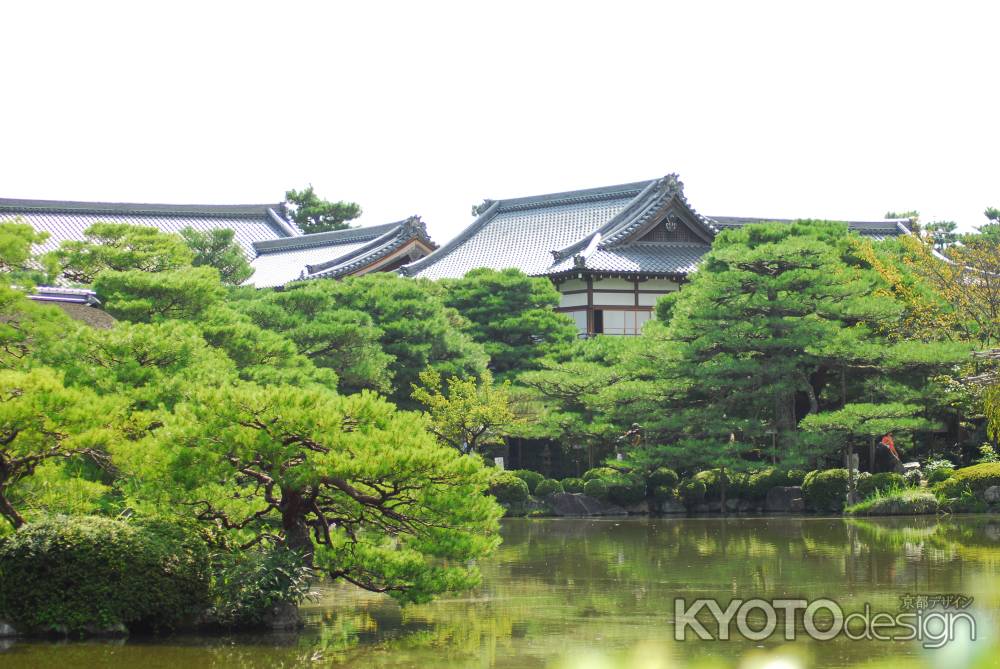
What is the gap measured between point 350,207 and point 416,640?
53895 mm

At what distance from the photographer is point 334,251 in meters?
48.2

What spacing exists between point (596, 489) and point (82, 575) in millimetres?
18848

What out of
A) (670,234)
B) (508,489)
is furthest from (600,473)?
(670,234)

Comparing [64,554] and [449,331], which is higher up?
[449,331]

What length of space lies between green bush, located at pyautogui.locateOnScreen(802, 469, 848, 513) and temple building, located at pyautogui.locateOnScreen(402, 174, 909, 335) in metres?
11.9

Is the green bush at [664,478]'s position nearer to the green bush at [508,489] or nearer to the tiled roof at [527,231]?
the green bush at [508,489]

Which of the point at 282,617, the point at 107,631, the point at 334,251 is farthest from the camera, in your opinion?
the point at 334,251

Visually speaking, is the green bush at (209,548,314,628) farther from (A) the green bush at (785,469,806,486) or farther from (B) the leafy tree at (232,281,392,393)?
(A) the green bush at (785,469,806,486)

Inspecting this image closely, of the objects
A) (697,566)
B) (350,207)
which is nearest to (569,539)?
(697,566)

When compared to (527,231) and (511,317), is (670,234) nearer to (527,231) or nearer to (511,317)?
(527,231)

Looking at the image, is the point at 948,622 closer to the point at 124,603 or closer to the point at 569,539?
the point at 124,603

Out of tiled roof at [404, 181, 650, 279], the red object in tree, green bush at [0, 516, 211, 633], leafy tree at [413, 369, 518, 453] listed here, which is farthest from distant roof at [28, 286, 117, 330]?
tiled roof at [404, 181, 650, 279]

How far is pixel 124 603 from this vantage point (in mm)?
11812

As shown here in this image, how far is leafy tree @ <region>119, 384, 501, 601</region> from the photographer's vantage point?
12250mm
